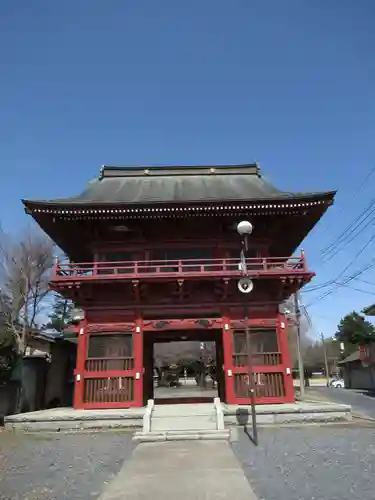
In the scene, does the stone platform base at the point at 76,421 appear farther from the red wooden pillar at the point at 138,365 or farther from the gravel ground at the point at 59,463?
the red wooden pillar at the point at 138,365

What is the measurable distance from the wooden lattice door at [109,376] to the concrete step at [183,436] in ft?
16.3

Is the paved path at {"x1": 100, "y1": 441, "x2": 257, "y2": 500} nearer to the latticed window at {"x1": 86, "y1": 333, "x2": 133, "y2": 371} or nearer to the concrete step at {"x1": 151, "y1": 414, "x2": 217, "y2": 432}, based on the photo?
the concrete step at {"x1": 151, "y1": 414, "x2": 217, "y2": 432}

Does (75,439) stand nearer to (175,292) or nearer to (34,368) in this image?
(175,292)

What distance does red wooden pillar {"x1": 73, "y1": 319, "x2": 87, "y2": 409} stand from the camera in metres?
18.1

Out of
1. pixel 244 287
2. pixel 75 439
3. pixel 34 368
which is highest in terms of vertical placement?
pixel 244 287

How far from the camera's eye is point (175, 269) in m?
20.6

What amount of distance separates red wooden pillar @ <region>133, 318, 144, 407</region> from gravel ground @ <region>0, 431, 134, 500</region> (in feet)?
10.7

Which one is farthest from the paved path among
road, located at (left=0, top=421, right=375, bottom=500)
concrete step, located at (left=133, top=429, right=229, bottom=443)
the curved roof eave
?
the curved roof eave

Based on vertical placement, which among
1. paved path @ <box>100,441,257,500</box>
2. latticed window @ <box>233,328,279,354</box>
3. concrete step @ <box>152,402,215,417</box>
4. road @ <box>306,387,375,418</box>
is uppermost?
latticed window @ <box>233,328,279,354</box>

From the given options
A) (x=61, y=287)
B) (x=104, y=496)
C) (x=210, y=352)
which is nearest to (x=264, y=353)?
(x=61, y=287)

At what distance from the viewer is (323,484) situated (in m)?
7.77

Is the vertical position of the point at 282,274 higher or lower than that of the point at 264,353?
higher

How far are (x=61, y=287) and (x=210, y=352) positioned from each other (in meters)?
39.3

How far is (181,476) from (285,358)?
11.5m
